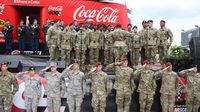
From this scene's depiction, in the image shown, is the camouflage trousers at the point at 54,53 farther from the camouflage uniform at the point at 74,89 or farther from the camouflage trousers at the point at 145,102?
the camouflage trousers at the point at 145,102

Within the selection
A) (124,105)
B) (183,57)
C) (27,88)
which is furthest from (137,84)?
(27,88)

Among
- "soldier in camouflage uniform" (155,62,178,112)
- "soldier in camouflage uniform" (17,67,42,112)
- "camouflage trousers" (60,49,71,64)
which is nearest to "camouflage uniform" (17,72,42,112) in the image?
"soldier in camouflage uniform" (17,67,42,112)

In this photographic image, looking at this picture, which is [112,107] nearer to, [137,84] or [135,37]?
[137,84]

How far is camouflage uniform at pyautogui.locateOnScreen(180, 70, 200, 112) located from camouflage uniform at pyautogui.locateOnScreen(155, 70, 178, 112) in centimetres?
32

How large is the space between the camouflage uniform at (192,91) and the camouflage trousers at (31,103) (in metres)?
3.64

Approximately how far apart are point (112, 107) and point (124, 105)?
365mm

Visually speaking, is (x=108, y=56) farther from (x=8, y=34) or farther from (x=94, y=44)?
(x=8, y=34)

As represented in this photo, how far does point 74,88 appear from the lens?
36.4 ft

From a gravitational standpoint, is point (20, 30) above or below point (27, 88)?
above

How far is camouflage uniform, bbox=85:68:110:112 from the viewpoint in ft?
36.2

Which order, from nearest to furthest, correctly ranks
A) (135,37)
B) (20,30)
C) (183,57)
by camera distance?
(183,57) < (135,37) < (20,30)

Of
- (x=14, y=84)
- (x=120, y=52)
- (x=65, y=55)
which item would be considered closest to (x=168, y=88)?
(x=120, y=52)

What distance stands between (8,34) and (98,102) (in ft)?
20.3

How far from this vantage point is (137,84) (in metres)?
11.6
